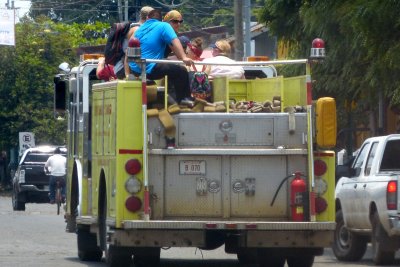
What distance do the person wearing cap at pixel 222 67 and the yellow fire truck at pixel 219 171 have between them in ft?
3.23

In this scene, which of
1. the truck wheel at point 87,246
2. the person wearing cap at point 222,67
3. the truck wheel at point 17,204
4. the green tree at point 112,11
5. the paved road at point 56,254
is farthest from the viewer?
the green tree at point 112,11

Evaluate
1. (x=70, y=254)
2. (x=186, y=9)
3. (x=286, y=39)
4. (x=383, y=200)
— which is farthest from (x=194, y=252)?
(x=186, y=9)

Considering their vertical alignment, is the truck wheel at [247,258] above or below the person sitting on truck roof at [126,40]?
below

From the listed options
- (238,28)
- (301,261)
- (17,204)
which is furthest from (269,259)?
(17,204)

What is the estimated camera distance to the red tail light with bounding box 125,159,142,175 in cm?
1287

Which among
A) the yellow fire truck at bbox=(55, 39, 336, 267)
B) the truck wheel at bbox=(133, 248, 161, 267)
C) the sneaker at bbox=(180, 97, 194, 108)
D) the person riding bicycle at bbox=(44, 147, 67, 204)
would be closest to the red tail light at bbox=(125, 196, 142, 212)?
the yellow fire truck at bbox=(55, 39, 336, 267)

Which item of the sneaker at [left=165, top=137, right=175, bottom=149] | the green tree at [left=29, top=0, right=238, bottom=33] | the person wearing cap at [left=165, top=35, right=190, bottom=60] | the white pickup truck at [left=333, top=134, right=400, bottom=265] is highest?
the green tree at [left=29, top=0, right=238, bottom=33]

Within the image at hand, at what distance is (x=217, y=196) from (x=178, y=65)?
5.02 ft

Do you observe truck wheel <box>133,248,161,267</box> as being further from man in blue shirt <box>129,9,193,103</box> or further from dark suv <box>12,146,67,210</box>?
dark suv <box>12,146,67,210</box>

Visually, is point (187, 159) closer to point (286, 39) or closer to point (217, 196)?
point (217, 196)

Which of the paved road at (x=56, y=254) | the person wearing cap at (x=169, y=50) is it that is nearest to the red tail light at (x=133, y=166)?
the person wearing cap at (x=169, y=50)

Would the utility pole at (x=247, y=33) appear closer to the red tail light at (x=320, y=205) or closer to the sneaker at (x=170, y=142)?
the red tail light at (x=320, y=205)

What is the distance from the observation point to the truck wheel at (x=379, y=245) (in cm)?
1639

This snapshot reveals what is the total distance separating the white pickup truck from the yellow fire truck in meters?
2.72
